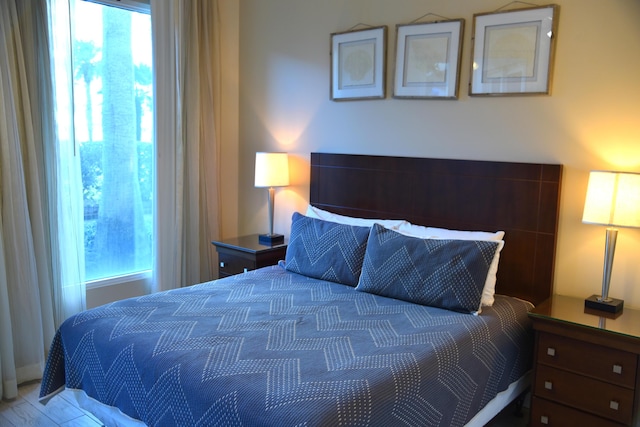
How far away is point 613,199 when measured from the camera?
2420 millimetres

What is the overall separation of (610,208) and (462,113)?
1.00m

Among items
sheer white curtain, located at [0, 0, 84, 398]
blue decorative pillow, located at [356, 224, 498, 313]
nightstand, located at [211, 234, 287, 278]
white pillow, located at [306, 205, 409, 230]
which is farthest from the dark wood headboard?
sheer white curtain, located at [0, 0, 84, 398]

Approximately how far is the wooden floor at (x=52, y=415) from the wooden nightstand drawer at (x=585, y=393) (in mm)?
274

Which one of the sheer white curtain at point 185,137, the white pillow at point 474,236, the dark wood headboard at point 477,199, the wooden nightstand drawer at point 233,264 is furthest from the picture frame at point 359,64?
the wooden nightstand drawer at point 233,264

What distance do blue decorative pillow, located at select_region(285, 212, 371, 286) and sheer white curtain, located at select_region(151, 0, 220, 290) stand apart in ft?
3.52

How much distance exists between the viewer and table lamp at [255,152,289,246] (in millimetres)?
3742

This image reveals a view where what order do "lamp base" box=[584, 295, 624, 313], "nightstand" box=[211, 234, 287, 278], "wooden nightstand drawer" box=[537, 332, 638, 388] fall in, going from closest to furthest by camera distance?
"wooden nightstand drawer" box=[537, 332, 638, 388]
"lamp base" box=[584, 295, 624, 313]
"nightstand" box=[211, 234, 287, 278]

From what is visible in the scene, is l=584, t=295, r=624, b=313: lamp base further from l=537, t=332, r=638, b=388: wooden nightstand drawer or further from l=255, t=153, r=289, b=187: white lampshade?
l=255, t=153, r=289, b=187: white lampshade

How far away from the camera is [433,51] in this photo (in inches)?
123

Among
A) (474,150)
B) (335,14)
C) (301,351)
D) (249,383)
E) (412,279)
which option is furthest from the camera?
(335,14)

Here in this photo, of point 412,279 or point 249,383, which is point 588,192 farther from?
point 249,383

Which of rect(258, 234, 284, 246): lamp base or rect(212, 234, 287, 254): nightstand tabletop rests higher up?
rect(258, 234, 284, 246): lamp base

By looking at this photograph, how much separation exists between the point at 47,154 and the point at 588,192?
118 inches

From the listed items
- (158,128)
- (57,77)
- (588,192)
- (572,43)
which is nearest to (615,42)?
(572,43)
